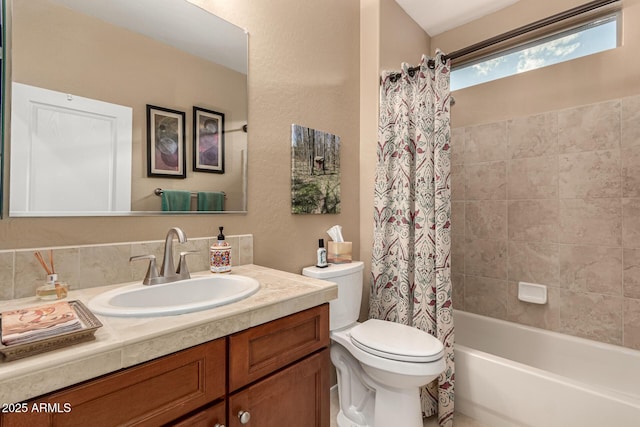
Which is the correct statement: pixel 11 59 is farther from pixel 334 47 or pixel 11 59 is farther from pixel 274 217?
pixel 334 47

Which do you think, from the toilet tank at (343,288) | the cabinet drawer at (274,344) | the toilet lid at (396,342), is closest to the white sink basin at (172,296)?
the cabinet drawer at (274,344)

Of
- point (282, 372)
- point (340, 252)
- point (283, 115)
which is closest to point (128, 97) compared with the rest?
point (283, 115)

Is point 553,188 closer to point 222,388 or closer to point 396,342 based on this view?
point 396,342

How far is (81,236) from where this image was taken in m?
1.03

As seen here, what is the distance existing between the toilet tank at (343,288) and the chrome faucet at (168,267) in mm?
695

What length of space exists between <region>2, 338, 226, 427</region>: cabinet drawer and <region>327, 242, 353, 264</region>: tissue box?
3.63 ft

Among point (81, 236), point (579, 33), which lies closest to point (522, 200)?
point (579, 33)

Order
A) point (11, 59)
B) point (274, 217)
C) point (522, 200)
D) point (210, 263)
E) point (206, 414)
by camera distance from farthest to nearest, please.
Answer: point (522, 200), point (274, 217), point (210, 263), point (11, 59), point (206, 414)

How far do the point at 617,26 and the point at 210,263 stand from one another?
2.85 meters

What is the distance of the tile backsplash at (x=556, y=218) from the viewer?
6.16 ft

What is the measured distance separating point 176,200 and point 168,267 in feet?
0.95

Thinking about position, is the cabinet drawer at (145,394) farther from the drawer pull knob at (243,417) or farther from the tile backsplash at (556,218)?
the tile backsplash at (556,218)

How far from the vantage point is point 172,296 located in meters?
1.09

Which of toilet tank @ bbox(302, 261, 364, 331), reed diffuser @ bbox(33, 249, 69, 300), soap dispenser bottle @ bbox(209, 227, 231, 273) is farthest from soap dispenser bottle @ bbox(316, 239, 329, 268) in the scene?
reed diffuser @ bbox(33, 249, 69, 300)
